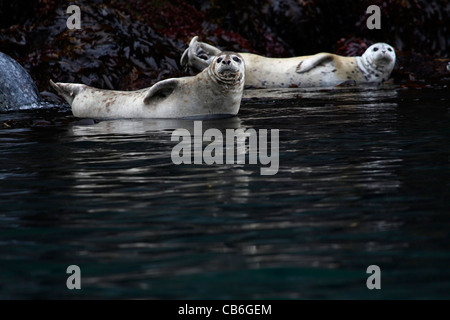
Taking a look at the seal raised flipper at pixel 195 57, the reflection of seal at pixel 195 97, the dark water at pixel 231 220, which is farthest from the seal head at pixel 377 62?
the dark water at pixel 231 220

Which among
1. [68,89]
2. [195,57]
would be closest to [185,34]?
[195,57]

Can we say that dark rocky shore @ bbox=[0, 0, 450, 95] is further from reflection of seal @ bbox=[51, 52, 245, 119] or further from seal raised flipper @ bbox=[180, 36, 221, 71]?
reflection of seal @ bbox=[51, 52, 245, 119]

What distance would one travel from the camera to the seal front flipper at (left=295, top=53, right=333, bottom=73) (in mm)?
14504

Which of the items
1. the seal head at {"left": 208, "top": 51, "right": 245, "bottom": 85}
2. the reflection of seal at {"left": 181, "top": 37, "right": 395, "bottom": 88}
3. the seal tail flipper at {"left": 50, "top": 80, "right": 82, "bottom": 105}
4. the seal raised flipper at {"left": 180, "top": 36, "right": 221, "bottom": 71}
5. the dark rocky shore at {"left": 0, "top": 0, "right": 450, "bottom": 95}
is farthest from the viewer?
the reflection of seal at {"left": 181, "top": 37, "right": 395, "bottom": 88}

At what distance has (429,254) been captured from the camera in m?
3.25

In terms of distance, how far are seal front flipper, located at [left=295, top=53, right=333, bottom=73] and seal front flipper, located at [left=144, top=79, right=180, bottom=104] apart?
5.42m

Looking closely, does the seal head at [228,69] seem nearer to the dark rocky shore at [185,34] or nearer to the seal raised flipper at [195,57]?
the dark rocky shore at [185,34]

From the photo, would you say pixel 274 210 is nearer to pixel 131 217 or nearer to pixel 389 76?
pixel 131 217

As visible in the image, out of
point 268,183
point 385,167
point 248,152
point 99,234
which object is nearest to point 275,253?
point 99,234

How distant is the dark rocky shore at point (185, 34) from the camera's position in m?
14.2

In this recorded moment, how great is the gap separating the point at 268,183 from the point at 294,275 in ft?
5.68

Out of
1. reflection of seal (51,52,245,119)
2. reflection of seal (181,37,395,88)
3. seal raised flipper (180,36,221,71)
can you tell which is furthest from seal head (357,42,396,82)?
reflection of seal (51,52,245,119)

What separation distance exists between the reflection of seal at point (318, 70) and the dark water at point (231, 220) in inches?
304

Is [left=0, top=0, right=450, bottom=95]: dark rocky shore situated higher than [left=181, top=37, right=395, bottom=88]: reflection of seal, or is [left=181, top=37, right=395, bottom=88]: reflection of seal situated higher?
[left=0, top=0, right=450, bottom=95]: dark rocky shore
